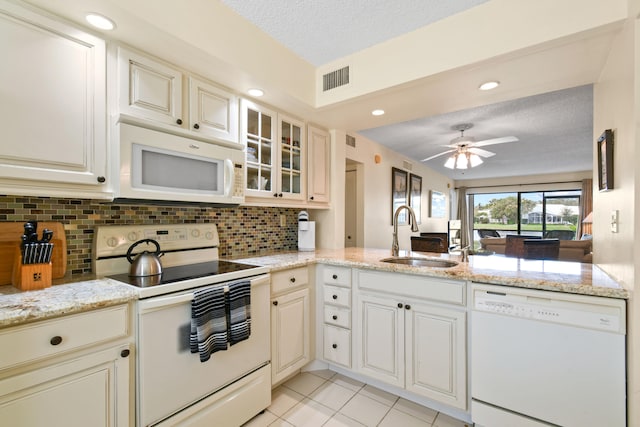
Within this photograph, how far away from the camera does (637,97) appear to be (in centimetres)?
118

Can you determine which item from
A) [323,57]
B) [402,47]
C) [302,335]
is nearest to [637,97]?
[402,47]

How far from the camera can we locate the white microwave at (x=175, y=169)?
147 centimetres

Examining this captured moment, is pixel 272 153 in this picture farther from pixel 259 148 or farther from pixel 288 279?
pixel 288 279

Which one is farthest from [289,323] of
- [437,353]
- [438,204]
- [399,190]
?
[438,204]

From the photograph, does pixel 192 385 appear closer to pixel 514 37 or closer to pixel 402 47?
pixel 402 47

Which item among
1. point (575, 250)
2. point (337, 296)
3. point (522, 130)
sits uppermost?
point (522, 130)

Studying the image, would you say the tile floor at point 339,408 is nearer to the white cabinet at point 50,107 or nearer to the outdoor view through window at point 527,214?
the white cabinet at point 50,107

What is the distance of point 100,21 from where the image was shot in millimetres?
1367

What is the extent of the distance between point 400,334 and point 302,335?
73cm

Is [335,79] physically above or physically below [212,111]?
above

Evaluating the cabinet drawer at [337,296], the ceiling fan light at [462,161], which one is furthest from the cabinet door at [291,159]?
the ceiling fan light at [462,161]

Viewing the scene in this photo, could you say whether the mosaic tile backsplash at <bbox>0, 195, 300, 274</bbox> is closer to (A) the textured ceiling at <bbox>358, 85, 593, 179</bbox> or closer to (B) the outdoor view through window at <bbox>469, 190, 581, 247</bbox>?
(A) the textured ceiling at <bbox>358, 85, 593, 179</bbox>

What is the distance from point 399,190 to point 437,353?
361 cm

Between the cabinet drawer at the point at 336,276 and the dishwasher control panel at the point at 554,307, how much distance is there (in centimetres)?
85
